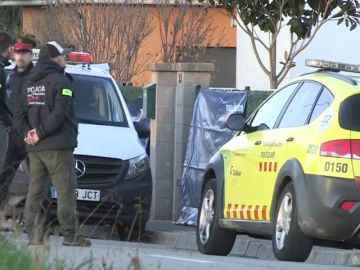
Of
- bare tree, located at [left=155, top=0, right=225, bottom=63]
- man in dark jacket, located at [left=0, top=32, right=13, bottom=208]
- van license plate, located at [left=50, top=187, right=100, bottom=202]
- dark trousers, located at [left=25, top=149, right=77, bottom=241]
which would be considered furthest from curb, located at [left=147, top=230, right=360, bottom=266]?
bare tree, located at [left=155, top=0, right=225, bottom=63]

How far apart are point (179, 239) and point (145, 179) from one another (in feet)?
4.12

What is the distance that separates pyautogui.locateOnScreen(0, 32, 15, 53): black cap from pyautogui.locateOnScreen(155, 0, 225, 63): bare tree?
13.3 m

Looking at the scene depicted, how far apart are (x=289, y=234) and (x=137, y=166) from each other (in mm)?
3812

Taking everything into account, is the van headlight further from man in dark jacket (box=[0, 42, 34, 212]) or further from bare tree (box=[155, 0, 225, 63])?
bare tree (box=[155, 0, 225, 63])

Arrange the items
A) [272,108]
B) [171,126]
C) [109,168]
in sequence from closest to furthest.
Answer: [272,108] → [109,168] → [171,126]

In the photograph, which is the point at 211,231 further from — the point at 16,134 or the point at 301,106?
the point at 16,134

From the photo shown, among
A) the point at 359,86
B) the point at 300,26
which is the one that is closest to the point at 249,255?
the point at 359,86

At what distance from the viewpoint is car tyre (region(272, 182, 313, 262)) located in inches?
369

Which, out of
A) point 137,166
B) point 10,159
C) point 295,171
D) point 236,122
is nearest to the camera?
point 295,171

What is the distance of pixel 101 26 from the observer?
2395 centimetres

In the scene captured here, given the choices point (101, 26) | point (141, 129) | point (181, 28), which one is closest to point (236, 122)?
point (141, 129)

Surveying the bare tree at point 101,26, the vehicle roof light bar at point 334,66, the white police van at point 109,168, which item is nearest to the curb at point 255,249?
the white police van at point 109,168

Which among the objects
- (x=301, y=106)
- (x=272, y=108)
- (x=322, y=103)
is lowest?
(x=272, y=108)

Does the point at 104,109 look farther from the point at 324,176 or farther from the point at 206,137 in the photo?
the point at 324,176
